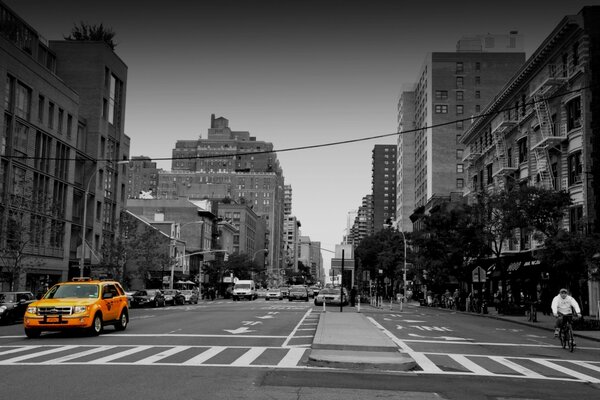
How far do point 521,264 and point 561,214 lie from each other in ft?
52.1

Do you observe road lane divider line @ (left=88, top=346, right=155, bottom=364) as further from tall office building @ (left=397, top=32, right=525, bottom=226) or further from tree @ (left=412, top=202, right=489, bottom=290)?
tall office building @ (left=397, top=32, right=525, bottom=226)

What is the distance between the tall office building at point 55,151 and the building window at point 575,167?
3199 cm

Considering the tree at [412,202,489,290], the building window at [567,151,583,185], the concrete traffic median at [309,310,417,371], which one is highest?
the building window at [567,151,583,185]

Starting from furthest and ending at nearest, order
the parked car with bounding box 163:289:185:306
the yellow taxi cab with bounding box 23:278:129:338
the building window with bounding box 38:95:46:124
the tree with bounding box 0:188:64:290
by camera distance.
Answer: the parked car with bounding box 163:289:185:306, the building window with bounding box 38:95:46:124, the tree with bounding box 0:188:64:290, the yellow taxi cab with bounding box 23:278:129:338

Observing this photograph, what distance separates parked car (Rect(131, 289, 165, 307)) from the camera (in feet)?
173

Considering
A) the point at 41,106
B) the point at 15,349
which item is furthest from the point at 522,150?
the point at 15,349

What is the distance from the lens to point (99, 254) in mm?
61562

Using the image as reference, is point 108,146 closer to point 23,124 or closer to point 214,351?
point 23,124

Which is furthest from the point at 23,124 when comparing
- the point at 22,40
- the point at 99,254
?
the point at 99,254

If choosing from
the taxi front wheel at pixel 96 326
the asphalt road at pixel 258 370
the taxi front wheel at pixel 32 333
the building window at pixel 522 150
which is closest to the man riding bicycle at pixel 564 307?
the asphalt road at pixel 258 370

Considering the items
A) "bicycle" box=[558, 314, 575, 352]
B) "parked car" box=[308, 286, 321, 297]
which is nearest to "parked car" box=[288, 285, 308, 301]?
"parked car" box=[308, 286, 321, 297]

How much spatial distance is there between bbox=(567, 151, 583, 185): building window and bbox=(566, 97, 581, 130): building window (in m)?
1.95

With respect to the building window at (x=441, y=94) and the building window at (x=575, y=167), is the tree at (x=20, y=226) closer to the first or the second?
the building window at (x=575, y=167)

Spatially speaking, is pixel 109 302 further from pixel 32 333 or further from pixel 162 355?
pixel 162 355
